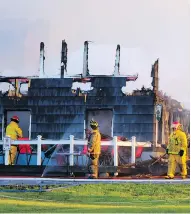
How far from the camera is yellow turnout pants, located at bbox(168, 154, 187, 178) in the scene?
1367 centimetres

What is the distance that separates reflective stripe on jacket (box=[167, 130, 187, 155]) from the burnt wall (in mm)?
204

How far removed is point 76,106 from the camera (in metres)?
13.7

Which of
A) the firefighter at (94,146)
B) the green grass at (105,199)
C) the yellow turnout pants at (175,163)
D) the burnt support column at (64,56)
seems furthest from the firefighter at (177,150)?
the burnt support column at (64,56)

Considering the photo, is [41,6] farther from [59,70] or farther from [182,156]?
[182,156]

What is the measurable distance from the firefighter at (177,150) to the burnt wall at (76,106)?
0.22m

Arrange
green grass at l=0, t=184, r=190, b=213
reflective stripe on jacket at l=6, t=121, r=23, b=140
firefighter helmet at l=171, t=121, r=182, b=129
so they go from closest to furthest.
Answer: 1. green grass at l=0, t=184, r=190, b=213
2. firefighter helmet at l=171, t=121, r=182, b=129
3. reflective stripe on jacket at l=6, t=121, r=23, b=140

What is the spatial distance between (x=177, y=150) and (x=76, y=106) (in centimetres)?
104

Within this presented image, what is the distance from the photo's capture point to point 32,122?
13.8 meters

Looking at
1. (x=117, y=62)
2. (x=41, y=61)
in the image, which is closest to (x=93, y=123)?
(x=117, y=62)

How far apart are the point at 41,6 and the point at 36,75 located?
0.68 metres

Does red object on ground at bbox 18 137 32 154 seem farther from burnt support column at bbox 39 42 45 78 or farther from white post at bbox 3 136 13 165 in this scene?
burnt support column at bbox 39 42 45 78

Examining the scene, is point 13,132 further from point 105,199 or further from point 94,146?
point 105,199

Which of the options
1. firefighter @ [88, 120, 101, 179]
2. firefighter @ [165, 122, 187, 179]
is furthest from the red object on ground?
firefighter @ [165, 122, 187, 179]

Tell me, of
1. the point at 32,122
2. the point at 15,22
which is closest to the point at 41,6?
the point at 15,22
